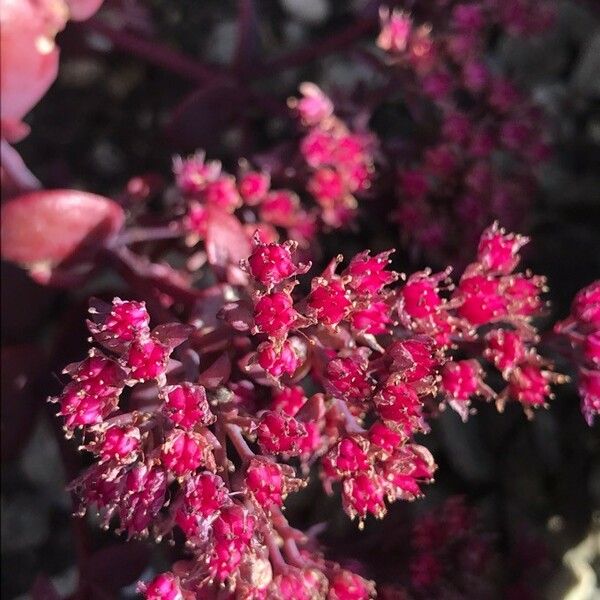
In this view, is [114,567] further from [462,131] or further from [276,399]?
[462,131]

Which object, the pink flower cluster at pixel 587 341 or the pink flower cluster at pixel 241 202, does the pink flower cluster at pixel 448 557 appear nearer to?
the pink flower cluster at pixel 587 341

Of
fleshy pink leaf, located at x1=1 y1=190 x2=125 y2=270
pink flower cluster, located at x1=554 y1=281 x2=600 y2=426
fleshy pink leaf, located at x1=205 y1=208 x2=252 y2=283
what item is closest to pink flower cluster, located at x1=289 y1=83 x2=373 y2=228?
fleshy pink leaf, located at x1=205 y1=208 x2=252 y2=283

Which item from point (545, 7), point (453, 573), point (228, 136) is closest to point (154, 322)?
point (453, 573)

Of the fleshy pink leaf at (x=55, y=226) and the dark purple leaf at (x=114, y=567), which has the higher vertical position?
the fleshy pink leaf at (x=55, y=226)

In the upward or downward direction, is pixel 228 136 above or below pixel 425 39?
below

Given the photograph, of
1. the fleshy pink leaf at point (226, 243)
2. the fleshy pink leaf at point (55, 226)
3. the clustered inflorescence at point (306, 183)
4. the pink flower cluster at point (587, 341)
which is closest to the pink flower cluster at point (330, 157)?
the clustered inflorescence at point (306, 183)

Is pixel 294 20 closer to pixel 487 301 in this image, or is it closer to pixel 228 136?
pixel 228 136

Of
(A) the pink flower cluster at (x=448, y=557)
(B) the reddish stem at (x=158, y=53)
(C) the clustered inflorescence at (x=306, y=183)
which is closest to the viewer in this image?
(A) the pink flower cluster at (x=448, y=557)

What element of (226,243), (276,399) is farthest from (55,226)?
(276,399)
